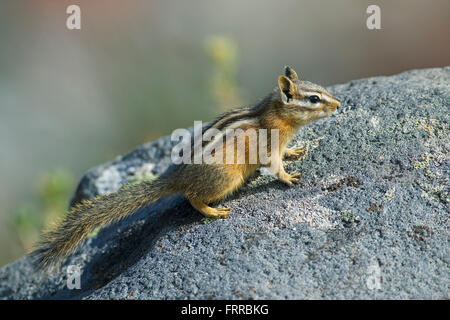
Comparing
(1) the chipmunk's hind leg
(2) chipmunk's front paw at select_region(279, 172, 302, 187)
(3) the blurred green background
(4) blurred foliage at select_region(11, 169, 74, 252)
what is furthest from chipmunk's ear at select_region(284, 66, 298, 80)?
(3) the blurred green background

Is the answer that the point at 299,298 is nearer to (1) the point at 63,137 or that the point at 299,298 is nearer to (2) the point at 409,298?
(2) the point at 409,298

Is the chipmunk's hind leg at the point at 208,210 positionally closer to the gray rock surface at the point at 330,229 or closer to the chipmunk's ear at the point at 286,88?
the gray rock surface at the point at 330,229

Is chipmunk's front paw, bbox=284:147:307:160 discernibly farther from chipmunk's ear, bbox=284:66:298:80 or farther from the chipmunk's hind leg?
the chipmunk's hind leg

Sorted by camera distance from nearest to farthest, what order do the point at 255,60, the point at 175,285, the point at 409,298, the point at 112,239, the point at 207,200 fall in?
the point at 409,298
the point at 175,285
the point at 207,200
the point at 112,239
the point at 255,60

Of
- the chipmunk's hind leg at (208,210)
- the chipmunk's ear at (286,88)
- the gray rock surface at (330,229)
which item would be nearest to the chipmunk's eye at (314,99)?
the chipmunk's ear at (286,88)

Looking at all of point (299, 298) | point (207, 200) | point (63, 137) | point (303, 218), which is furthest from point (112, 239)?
point (63, 137)
